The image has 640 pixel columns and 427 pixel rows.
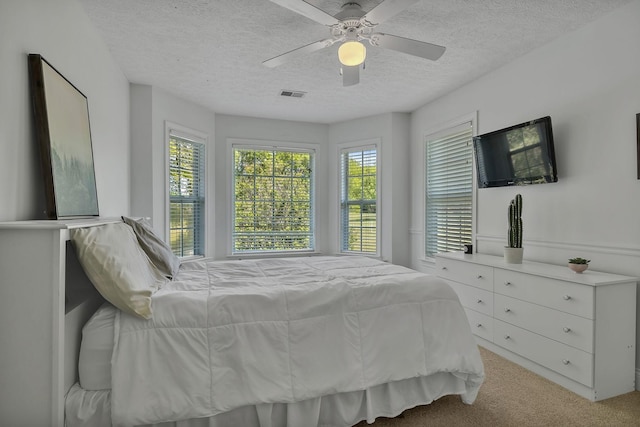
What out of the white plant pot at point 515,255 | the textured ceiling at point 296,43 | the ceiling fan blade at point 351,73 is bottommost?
the white plant pot at point 515,255

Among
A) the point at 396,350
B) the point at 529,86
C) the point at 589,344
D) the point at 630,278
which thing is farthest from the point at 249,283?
the point at 529,86

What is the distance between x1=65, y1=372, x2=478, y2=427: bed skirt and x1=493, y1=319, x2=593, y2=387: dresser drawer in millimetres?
755

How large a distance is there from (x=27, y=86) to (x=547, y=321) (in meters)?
3.38

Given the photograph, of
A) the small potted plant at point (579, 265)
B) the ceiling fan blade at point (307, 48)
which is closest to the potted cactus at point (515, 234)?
the small potted plant at point (579, 265)

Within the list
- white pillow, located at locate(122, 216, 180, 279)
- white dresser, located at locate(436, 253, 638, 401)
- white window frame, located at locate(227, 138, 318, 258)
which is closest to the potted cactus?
white dresser, located at locate(436, 253, 638, 401)

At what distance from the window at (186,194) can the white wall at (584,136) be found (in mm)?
3498

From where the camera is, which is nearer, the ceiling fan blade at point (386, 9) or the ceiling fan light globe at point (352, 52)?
the ceiling fan blade at point (386, 9)

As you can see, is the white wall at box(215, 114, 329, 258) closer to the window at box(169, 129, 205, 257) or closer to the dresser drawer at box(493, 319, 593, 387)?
the window at box(169, 129, 205, 257)

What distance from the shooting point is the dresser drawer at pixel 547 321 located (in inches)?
88.6

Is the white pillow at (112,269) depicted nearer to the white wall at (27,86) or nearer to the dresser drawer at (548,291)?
the white wall at (27,86)

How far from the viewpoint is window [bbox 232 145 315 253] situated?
17.0 feet

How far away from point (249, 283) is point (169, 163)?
2.61m

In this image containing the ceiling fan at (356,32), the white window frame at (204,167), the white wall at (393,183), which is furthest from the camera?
the white wall at (393,183)

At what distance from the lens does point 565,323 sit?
2367mm
